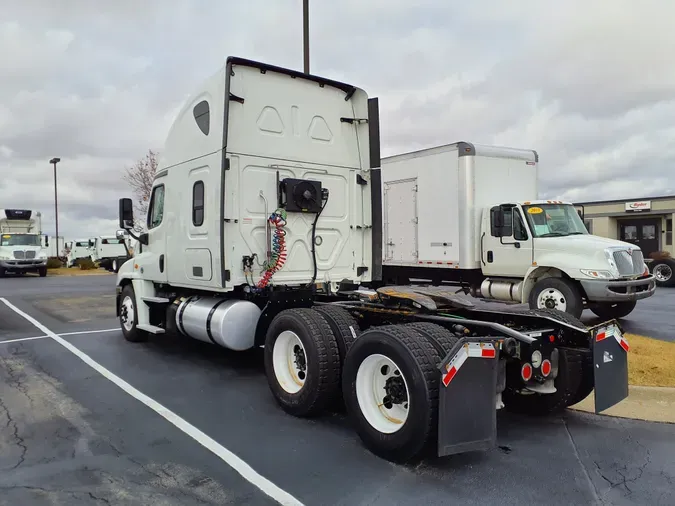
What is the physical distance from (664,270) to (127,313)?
61.6 feet

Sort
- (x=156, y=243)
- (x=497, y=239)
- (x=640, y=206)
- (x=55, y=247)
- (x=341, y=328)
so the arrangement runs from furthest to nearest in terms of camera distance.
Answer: (x=55, y=247), (x=640, y=206), (x=497, y=239), (x=156, y=243), (x=341, y=328)

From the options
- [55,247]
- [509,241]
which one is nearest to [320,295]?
[509,241]

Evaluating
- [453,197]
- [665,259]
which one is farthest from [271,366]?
[665,259]

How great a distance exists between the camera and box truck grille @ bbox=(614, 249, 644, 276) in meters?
9.90

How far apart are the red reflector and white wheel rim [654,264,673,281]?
701 inches

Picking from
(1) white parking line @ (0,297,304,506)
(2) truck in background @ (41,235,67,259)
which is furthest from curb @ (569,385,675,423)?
(2) truck in background @ (41,235,67,259)

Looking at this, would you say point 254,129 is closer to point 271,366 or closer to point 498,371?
point 271,366

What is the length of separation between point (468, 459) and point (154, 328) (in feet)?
17.6

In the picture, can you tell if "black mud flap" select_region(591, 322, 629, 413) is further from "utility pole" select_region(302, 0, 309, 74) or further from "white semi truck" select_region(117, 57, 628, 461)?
"utility pole" select_region(302, 0, 309, 74)

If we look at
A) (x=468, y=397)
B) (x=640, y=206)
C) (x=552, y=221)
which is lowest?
(x=468, y=397)

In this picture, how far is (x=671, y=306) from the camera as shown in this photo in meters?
13.7

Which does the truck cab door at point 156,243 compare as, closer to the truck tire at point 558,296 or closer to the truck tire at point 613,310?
the truck tire at point 558,296

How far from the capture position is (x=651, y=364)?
21.6 feet

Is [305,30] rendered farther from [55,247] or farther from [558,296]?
[55,247]
